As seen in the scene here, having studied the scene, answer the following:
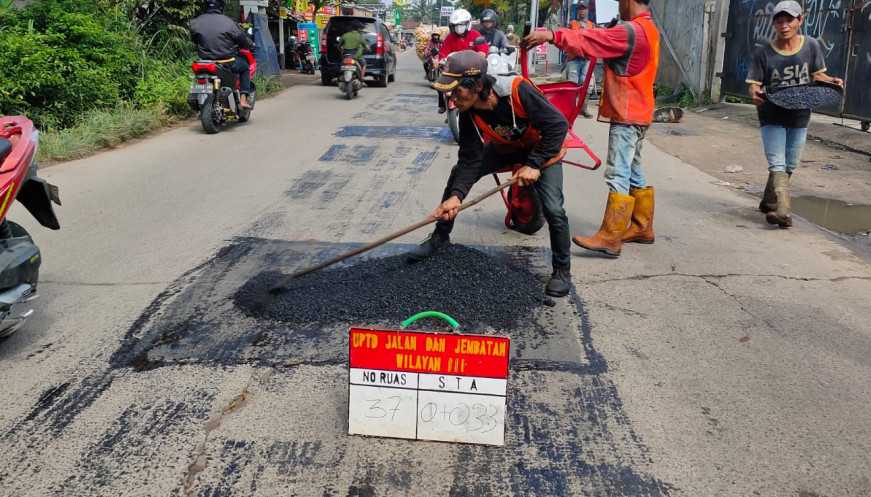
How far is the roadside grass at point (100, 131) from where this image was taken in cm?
922

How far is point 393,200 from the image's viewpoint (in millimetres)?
7340

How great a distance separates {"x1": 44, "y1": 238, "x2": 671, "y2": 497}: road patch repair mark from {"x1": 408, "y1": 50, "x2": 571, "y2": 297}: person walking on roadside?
0.89 ft

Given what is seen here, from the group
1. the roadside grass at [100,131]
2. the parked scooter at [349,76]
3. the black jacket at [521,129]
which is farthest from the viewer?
the parked scooter at [349,76]

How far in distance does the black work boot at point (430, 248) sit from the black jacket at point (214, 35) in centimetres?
740

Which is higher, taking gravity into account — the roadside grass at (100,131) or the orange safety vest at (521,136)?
the orange safety vest at (521,136)

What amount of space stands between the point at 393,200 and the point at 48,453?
4696 millimetres

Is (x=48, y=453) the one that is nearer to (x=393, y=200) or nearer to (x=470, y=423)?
(x=470, y=423)

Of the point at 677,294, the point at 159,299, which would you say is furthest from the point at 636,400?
the point at 159,299

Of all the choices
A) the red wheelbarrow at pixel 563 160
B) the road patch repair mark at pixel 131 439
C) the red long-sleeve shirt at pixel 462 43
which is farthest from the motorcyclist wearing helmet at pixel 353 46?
the road patch repair mark at pixel 131 439

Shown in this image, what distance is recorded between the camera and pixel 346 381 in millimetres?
3561

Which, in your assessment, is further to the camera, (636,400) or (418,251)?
(418,251)

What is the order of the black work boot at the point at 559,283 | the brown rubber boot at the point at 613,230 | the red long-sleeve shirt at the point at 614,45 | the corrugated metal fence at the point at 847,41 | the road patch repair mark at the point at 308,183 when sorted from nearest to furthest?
the black work boot at the point at 559,283
the red long-sleeve shirt at the point at 614,45
the brown rubber boot at the point at 613,230
the road patch repair mark at the point at 308,183
the corrugated metal fence at the point at 847,41

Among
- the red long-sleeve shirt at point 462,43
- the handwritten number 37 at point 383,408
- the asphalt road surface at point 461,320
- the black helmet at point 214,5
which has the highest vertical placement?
the black helmet at point 214,5

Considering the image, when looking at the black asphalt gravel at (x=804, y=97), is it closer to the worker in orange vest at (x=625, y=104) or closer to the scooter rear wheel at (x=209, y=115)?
the worker in orange vest at (x=625, y=104)
